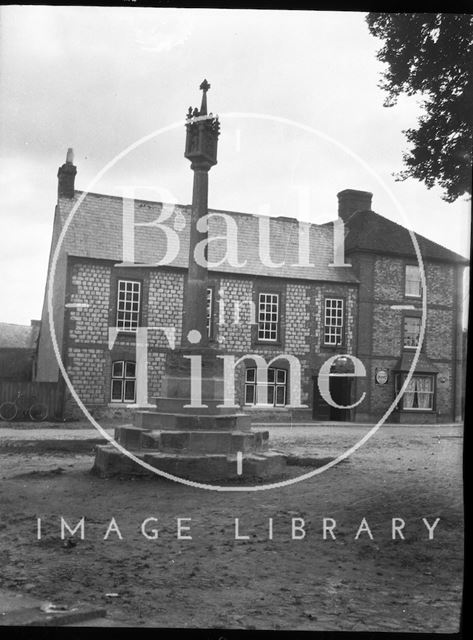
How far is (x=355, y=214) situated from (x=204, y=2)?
1.88 m

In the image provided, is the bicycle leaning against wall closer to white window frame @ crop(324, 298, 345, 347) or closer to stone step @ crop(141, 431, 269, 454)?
stone step @ crop(141, 431, 269, 454)

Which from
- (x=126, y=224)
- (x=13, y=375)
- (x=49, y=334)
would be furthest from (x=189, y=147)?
(x=13, y=375)

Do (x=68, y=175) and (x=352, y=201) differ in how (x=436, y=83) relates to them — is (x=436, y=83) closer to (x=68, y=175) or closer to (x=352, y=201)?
(x=352, y=201)

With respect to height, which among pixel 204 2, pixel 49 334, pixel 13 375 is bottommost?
pixel 13 375

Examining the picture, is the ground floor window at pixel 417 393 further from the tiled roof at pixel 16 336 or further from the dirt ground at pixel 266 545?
the tiled roof at pixel 16 336

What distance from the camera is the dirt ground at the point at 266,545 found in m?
3.89

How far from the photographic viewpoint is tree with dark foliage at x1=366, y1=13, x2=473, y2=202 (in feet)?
14.8

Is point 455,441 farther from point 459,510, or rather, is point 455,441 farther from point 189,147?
point 189,147

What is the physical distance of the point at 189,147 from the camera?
4.86 m

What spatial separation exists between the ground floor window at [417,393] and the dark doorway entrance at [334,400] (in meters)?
0.40

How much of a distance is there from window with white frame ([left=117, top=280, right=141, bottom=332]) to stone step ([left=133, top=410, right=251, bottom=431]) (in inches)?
28.0

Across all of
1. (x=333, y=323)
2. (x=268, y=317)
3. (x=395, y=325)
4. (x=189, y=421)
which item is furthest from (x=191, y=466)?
(x=395, y=325)

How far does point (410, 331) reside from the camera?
484 centimetres

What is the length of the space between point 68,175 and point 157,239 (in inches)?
32.3
